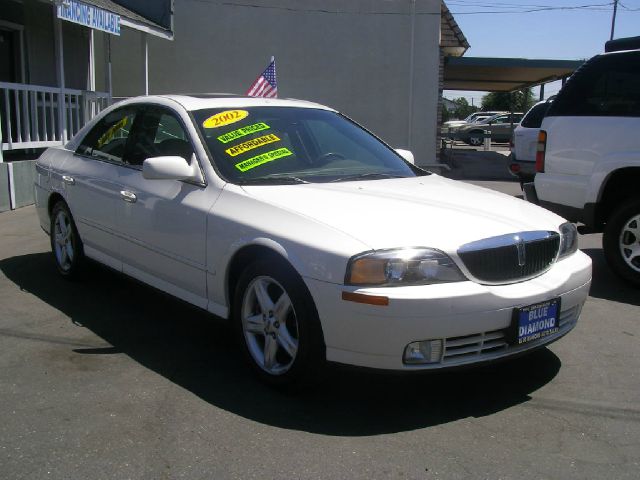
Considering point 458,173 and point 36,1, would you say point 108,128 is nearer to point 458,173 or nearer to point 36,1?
point 36,1

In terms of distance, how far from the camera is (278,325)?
3.79 metres

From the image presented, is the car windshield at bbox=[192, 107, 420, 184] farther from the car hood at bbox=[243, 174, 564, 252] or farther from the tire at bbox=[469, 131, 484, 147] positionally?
the tire at bbox=[469, 131, 484, 147]

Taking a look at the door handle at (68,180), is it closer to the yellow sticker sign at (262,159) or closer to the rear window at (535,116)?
the yellow sticker sign at (262,159)

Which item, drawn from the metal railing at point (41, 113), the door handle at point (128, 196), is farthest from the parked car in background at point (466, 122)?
the door handle at point (128, 196)

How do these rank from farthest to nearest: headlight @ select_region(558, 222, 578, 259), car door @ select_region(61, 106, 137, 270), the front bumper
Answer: car door @ select_region(61, 106, 137, 270) → headlight @ select_region(558, 222, 578, 259) → the front bumper

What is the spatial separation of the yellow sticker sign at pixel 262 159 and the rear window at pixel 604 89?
310cm

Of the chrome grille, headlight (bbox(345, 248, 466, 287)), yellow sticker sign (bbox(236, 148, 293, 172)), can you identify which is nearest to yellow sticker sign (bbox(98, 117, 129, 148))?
yellow sticker sign (bbox(236, 148, 293, 172))

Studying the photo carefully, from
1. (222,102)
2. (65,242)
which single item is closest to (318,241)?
(222,102)

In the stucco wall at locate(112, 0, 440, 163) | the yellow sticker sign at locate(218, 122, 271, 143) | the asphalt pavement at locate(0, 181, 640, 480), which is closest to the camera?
the asphalt pavement at locate(0, 181, 640, 480)

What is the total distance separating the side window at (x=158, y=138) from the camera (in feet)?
15.7

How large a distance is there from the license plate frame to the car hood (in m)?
0.42

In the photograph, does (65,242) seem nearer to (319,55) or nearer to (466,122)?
(319,55)

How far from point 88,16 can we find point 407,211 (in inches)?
339

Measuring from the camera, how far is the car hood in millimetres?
3494
